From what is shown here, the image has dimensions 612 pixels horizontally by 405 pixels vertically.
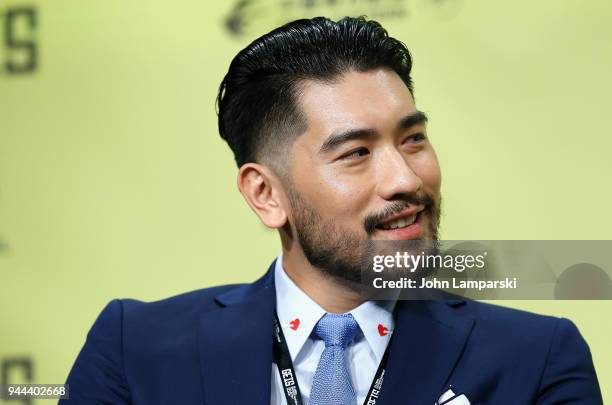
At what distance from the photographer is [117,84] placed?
225 centimetres

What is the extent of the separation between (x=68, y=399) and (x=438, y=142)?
0.97 m

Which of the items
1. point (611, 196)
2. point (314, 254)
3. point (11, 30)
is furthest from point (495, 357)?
point (11, 30)

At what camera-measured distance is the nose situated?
161 cm

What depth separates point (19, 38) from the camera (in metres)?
2.29

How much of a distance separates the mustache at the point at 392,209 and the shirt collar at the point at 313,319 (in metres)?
0.16

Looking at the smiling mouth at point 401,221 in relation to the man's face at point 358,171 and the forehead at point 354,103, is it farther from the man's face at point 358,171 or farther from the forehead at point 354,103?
the forehead at point 354,103

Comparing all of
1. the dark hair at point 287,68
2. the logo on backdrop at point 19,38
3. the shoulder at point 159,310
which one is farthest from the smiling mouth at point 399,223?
the logo on backdrop at point 19,38

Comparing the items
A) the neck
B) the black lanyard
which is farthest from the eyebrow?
the black lanyard

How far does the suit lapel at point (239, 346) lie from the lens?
5.30 ft

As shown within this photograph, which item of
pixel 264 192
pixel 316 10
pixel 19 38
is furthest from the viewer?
pixel 19 38

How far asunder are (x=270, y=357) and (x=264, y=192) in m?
0.34

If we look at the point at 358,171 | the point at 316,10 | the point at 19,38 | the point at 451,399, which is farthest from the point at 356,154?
the point at 19,38

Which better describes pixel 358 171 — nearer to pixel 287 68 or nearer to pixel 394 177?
pixel 394 177

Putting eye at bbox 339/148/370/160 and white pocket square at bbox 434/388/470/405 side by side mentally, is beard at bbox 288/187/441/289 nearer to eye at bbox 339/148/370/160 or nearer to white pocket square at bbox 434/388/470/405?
eye at bbox 339/148/370/160
